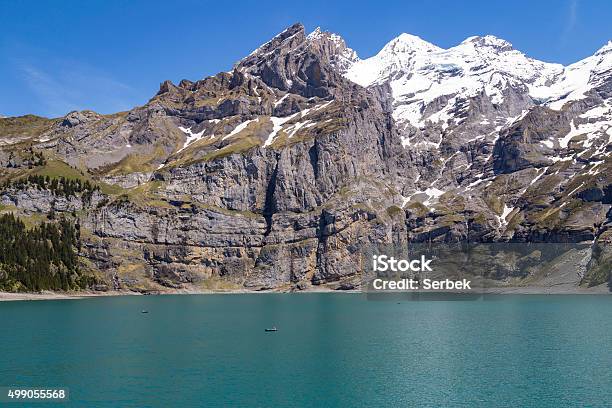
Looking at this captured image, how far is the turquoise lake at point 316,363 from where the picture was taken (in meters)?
81.9

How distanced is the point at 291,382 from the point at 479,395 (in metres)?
26.4

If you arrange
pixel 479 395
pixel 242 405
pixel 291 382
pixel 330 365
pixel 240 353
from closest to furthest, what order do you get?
pixel 242 405
pixel 479 395
pixel 291 382
pixel 330 365
pixel 240 353

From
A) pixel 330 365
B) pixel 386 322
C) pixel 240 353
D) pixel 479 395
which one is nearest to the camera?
pixel 479 395

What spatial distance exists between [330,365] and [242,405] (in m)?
28.6

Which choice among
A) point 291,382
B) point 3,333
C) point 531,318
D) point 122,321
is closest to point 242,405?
point 291,382

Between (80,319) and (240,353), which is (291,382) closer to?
(240,353)

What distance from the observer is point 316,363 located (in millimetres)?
105062

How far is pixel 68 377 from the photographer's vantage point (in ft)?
307

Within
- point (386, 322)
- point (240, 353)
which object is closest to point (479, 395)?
point (240, 353)

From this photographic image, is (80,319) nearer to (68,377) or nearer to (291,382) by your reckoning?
(68,377)

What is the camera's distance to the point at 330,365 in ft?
339

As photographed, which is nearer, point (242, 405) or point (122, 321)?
point (242, 405)

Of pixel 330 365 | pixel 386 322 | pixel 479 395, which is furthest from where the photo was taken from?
pixel 386 322

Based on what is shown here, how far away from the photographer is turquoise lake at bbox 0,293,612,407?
8188cm
